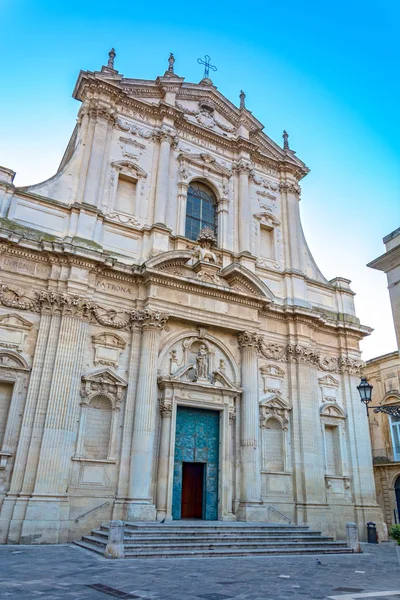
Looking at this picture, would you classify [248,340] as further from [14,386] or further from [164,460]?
[14,386]

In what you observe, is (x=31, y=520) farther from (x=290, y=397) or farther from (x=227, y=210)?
(x=227, y=210)

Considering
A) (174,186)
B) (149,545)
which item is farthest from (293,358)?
(149,545)

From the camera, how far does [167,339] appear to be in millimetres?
15039

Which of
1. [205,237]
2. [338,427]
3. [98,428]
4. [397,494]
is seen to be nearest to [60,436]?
[98,428]

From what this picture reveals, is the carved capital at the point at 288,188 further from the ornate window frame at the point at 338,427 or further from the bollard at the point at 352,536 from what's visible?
the bollard at the point at 352,536

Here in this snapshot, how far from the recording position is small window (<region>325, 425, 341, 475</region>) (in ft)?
56.2

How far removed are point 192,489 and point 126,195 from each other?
1040 centimetres

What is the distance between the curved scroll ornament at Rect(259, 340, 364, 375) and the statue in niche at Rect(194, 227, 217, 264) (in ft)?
12.0

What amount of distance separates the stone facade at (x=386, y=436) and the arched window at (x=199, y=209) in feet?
41.7

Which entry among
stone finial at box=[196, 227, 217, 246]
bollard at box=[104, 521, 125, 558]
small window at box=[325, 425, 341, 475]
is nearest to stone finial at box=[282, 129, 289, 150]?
stone finial at box=[196, 227, 217, 246]

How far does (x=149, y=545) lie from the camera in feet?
32.9

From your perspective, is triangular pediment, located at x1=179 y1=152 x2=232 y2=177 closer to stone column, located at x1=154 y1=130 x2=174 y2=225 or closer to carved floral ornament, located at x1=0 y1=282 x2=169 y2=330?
stone column, located at x1=154 y1=130 x2=174 y2=225

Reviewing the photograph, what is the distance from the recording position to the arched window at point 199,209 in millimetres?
18125

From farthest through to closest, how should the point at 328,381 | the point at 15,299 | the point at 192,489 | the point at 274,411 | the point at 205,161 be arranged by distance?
the point at 205,161, the point at 328,381, the point at 274,411, the point at 192,489, the point at 15,299
